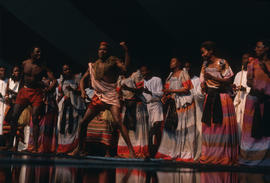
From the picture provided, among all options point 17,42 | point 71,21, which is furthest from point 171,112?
point 17,42

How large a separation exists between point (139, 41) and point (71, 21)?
6.60ft

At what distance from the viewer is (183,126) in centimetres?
687

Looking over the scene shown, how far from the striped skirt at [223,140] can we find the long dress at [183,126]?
899 mm

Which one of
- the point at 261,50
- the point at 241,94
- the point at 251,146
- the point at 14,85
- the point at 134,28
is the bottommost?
the point at 251,146

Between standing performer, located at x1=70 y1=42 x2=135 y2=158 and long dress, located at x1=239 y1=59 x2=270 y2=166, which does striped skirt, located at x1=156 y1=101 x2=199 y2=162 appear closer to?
long dress, located at x1=239 y1=59 x2=270 y2=166

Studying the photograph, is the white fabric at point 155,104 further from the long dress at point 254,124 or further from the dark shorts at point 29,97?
the dark shorts at point 29,97

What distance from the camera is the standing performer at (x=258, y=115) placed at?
5.52m

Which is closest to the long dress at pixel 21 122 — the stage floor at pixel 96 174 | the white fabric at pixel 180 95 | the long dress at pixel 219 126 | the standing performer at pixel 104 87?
the standing performer at pixel 104 87

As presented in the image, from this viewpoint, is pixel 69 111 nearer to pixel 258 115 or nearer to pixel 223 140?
pixel 223 140

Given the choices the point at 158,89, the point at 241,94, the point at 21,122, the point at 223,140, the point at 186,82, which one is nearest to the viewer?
the point at 223,140

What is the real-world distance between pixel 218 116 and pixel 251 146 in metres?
0.69

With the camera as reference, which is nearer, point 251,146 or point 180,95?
point 251,146

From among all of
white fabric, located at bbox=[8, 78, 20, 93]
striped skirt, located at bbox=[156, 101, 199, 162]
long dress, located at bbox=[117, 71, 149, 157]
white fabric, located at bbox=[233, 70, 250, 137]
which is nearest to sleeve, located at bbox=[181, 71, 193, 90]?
striped skirt, located at bbox=[156, 101, 199, 162]

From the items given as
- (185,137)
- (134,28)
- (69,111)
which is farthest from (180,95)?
(134,28)
